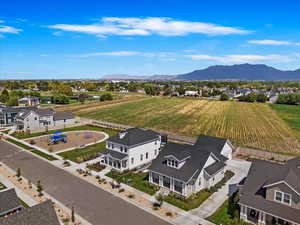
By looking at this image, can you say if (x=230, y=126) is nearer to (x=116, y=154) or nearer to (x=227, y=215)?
(x=116, y=154)

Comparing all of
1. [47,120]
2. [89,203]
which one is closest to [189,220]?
[89,203]

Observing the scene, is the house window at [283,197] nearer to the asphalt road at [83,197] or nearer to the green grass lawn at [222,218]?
the green grass lawn at [222,218]

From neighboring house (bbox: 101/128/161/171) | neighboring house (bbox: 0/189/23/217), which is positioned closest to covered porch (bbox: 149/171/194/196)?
neighboring house (bbox: 101/128/161/171)

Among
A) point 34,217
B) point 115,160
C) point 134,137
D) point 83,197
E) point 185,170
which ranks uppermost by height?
point 134,137

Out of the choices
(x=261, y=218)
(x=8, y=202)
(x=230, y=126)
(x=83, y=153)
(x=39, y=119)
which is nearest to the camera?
(x=8, y=202)

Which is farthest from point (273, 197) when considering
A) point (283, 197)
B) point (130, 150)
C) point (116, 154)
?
point (116, 154)

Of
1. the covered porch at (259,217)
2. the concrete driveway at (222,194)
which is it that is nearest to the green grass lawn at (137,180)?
the concrete driveway at (222,194)
